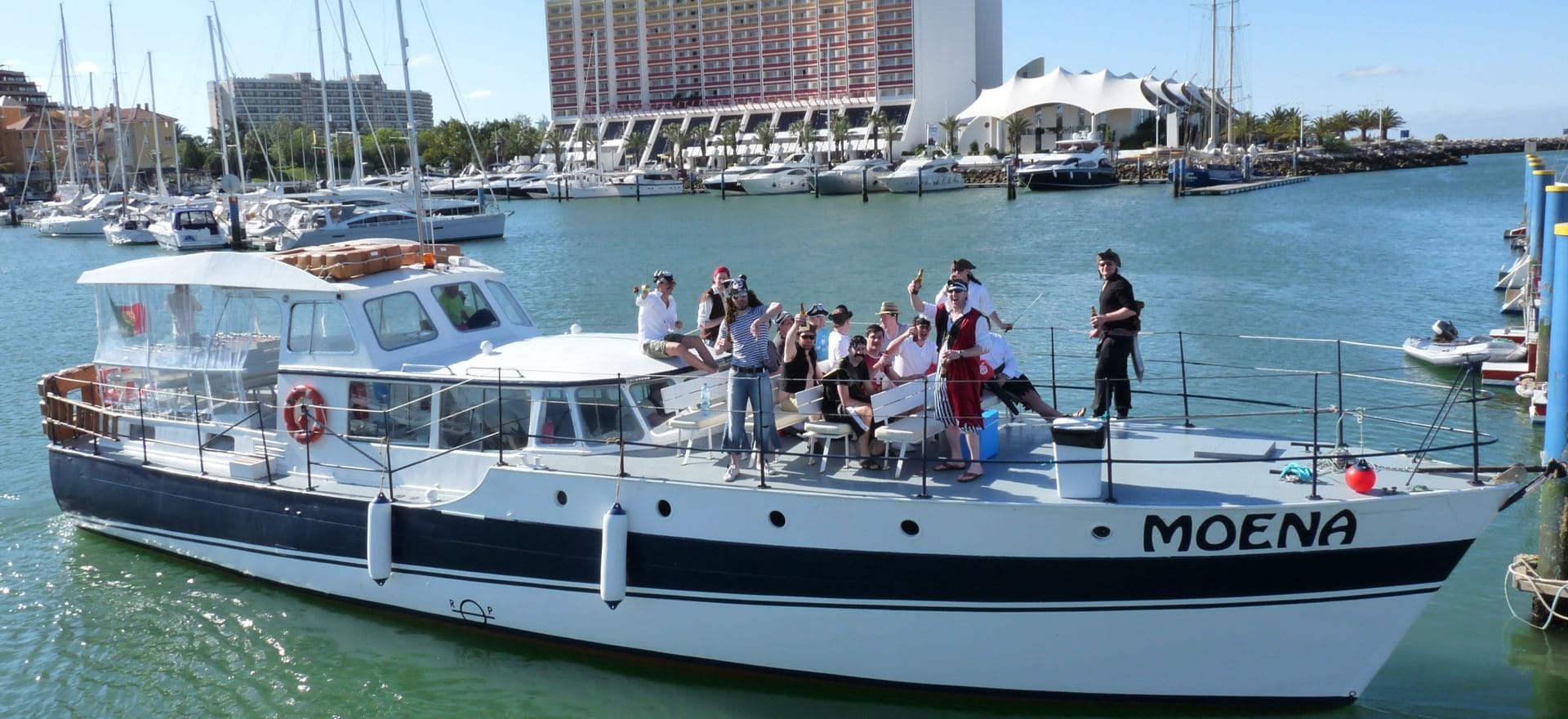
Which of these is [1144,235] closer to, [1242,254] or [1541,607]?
[1242,254]

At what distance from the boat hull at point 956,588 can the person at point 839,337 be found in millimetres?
1423

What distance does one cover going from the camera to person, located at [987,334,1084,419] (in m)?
10.3

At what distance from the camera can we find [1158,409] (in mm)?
18547

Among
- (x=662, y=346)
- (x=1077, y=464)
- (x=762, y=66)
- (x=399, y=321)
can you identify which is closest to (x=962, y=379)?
(x=1077, y=464)

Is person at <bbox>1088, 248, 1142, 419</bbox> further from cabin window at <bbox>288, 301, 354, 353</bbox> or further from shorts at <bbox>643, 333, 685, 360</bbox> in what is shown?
cabin window at <bbox>288, 301, 354, 353</bbox>

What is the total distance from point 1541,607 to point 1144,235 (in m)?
44.9

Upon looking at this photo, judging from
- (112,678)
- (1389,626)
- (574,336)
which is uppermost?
(574,336)

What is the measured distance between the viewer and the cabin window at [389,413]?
10961 mm

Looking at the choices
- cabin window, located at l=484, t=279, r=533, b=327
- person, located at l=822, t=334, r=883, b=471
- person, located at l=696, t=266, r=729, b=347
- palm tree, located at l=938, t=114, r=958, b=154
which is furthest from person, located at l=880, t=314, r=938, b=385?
palm tree, located at l=938, t=114, r=958, b=154

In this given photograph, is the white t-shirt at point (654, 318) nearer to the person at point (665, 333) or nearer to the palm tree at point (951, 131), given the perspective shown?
the person at point (665, 333)

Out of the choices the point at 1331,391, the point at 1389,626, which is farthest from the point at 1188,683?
the point at 1331,391

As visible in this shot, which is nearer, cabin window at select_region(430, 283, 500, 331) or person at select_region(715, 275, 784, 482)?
person at select_region(715, 275, 784, 482)

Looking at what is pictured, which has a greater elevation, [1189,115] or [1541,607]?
[1189,115]

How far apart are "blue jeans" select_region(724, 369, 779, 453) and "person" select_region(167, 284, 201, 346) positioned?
635cm
